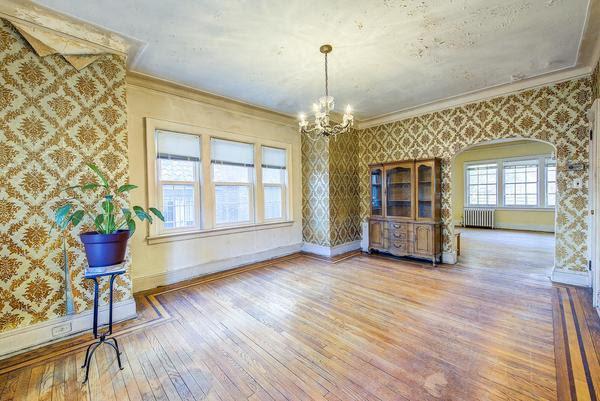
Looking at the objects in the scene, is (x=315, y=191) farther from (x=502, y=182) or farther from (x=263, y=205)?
(x=502, y=182)

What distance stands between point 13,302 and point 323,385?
8.62 feet

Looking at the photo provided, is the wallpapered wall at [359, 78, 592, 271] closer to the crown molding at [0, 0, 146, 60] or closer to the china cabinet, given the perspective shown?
the china cabinet

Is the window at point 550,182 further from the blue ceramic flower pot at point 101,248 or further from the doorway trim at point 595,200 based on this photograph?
the blue ceramic flower pot at point 101,248

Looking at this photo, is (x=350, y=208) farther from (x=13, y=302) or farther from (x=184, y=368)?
(x=13, y=302)

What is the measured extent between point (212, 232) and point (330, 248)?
90.2 inches

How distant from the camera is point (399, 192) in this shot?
5.16 metres

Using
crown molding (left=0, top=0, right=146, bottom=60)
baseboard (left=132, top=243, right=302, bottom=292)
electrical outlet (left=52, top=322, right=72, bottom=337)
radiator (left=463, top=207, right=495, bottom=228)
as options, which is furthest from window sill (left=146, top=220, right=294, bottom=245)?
radiator (left=463, top=207, right=495, bottom=228)

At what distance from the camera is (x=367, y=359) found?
6.77 ft

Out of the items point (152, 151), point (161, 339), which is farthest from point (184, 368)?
point (152, 151)

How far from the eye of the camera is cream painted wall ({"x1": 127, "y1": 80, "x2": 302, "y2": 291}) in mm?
3535

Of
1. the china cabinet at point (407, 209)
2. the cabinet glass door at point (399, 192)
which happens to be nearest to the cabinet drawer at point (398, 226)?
the china cabinet at point (407, 209)

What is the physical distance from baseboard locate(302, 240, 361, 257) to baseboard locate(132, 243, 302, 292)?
0.28m

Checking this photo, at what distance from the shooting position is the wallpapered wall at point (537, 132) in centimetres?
350

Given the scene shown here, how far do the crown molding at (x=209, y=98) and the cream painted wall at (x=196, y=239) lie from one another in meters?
0.03
